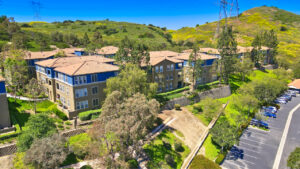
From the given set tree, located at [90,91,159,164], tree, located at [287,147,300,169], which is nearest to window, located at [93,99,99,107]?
tree, located at [90,91,159,164]

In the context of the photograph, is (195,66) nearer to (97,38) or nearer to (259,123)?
(259,123)

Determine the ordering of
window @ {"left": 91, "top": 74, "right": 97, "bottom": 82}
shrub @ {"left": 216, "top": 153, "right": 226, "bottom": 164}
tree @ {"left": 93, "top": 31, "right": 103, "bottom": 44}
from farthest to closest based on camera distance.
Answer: tree @ {"left": 93, "top": 31, "right": 103, "bottom": 44}
window @ {"left": 91, "top": 74, "right": 97, "bottom": 82}
shrub @ {"left": 216, "top": 153, "right": 226, "bottom": 164}

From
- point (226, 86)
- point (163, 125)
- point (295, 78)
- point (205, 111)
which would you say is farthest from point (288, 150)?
point (295, 78)

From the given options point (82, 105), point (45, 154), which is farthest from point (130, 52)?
point (45, 154)

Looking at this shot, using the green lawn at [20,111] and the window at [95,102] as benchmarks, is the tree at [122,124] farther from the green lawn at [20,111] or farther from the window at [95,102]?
the window at [95,102]

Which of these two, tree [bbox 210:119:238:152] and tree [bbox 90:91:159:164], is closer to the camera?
tree [bbox 90:91:159:164]

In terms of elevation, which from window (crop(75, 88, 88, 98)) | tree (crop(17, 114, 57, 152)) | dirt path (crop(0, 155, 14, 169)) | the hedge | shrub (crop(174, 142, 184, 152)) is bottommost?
shrub (crop(174, 142, 184, 152))

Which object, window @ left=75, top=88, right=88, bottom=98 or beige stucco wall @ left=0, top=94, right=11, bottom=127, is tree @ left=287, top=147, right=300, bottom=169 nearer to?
window @ left=75, top=88, right=88, bottom=98
